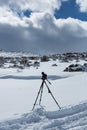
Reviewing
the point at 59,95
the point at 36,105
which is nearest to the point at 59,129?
the point at 36,105

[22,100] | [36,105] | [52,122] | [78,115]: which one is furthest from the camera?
[22,100]

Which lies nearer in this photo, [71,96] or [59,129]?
[59,129]

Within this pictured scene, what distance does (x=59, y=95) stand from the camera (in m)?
20.5

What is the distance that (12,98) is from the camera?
19797 mm

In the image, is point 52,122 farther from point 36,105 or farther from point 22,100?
point 22,100

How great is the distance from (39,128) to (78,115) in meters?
2.40

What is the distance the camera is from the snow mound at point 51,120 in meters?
12.2

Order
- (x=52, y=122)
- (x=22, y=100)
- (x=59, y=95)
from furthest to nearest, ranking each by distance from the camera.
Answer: (x=59, y=95) → (x=22, y=100) → (x=52, y=122)

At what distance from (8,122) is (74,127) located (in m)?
2.42

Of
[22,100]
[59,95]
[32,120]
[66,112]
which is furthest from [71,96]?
[32,120]

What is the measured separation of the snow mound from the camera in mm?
12227

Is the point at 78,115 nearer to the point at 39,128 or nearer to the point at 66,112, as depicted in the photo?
the point at 66,112

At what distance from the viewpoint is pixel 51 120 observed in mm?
13242

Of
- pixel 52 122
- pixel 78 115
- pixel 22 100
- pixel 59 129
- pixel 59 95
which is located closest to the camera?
pixel 59 129
